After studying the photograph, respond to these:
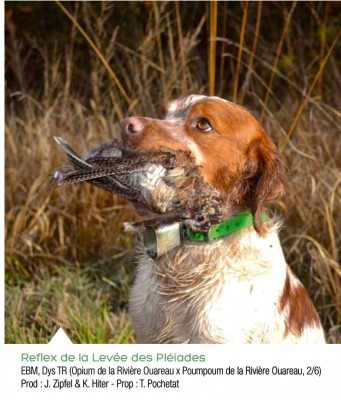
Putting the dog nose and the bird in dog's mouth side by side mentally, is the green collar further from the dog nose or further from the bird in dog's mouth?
the dog nose

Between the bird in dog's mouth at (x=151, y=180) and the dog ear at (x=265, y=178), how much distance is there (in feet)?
0.52

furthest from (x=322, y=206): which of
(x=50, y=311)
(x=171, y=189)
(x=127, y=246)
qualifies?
(x=171, y=189)

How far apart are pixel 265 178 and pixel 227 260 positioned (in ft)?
1.19

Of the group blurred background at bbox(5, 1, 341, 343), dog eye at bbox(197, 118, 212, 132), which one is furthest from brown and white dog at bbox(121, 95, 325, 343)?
blurred background at bbox(5, 1, 341, 343)

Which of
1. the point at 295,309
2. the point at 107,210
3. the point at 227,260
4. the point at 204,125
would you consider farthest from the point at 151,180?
the point at 107,210

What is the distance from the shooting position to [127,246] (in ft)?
18.4

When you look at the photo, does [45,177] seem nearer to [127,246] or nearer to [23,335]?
[127,246]

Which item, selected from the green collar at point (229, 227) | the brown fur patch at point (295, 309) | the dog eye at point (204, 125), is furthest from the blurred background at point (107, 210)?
the dog eye at point (204, 125)

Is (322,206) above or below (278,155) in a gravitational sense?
below

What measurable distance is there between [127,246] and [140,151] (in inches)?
90.6

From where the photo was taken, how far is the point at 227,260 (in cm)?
360

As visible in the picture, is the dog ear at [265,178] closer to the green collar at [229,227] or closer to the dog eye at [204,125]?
the green collar at [229,227]

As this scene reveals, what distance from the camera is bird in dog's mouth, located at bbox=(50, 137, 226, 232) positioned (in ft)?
10.9

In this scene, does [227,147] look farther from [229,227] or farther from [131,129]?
[131,129]
